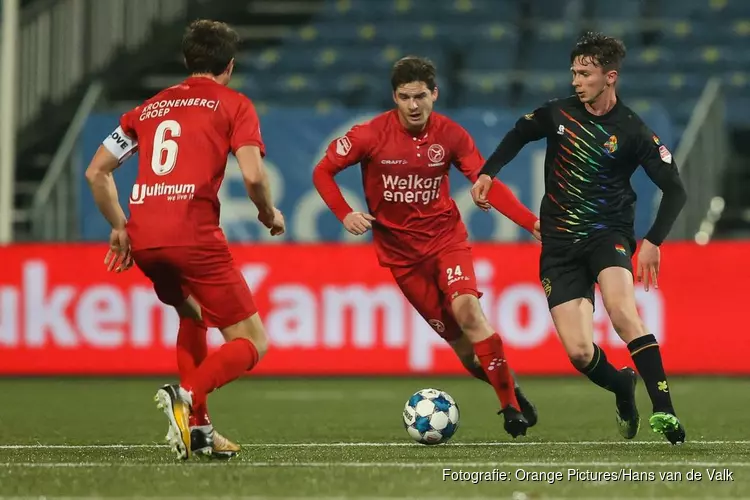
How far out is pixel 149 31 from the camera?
18500 mm

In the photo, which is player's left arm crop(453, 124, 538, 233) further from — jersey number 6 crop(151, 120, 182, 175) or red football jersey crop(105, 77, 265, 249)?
jersey number 6 crop(151, 120, 182, 175)

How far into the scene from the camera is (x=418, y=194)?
809 centimetres

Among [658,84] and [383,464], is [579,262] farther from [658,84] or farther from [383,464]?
[658,84]

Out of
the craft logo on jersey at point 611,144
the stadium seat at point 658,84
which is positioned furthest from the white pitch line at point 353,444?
the stadium seat at point 658,84

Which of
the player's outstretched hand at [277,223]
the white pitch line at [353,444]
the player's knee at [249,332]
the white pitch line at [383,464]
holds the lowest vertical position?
the white pitch line at [353,444]

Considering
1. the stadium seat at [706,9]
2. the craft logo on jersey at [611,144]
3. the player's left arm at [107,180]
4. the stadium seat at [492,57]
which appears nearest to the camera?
the player's left arm at [107,180]

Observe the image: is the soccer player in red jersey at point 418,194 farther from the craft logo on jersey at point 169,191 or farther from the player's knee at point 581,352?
the craft logo on jersey at point 169,191

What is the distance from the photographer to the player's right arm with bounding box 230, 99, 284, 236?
20.6 feet

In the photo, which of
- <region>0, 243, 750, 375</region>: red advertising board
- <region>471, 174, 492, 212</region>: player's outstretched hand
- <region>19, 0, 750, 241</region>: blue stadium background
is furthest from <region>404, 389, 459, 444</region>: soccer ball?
<region>19, 0, 750, 241</region>: blue stadium background

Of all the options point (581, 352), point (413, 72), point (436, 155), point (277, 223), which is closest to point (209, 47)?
point (277, 223)

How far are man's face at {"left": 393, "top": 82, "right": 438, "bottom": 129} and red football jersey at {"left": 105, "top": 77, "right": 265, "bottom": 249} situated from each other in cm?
155

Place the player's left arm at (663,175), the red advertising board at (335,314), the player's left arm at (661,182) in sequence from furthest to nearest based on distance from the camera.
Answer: the red advertising board at (335,314) < the player's left arm at (663,175) < the player's left arm at (661,182)

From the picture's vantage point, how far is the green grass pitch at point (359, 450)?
5422 millimetres

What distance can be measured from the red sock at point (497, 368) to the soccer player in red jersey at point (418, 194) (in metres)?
0.13
